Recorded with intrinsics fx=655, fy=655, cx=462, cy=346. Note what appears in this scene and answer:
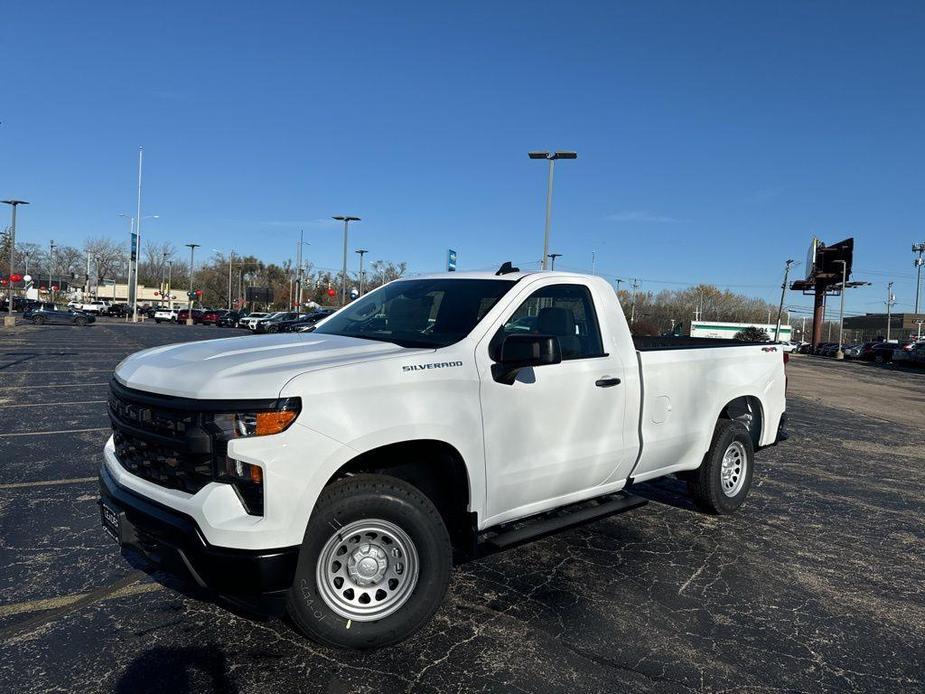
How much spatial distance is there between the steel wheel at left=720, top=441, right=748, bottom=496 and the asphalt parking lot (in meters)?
0.25

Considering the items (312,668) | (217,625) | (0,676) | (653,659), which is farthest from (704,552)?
(0,676)

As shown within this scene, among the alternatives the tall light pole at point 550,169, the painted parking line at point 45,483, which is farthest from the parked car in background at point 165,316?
the painted parking line at point 45,483

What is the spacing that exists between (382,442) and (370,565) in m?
0.61

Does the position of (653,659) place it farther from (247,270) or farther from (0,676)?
(247,270)

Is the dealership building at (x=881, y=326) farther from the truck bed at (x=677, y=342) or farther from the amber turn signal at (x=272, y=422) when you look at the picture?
the amber turn signal at (x=272, y=422)

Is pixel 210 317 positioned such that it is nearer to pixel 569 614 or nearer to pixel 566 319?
pixel 566 319

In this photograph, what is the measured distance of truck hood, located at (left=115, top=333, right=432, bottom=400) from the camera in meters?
2.82

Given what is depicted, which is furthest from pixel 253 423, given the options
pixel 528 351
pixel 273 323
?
pixel 273 323

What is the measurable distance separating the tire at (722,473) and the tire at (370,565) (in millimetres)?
2976

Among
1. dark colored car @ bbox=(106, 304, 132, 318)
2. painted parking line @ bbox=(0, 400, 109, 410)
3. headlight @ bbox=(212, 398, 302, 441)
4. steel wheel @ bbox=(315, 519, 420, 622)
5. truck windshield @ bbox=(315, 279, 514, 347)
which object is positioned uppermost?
truck windshield @ bbox=(315, 279, 514, 347)

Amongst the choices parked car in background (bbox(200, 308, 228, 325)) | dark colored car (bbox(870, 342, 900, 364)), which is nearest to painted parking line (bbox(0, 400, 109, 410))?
dark colored car (bbox(870, 342, 900, 364))

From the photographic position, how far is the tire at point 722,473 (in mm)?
5406

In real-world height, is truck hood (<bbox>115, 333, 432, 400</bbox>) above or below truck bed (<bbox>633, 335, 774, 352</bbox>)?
below

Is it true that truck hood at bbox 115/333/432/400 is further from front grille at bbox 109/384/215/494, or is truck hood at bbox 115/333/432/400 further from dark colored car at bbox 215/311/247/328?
dark colored car at bbox 215/311/247/328
